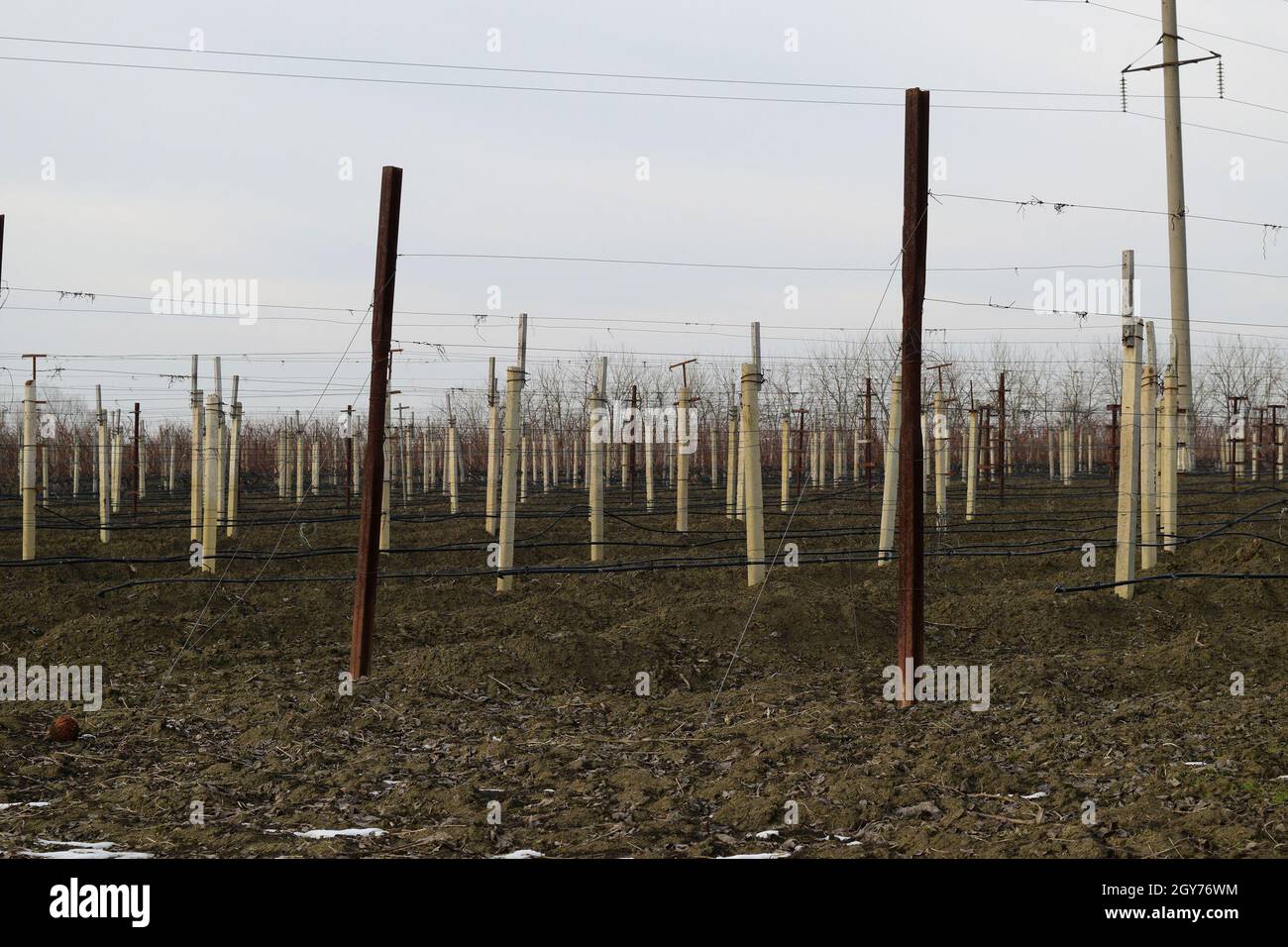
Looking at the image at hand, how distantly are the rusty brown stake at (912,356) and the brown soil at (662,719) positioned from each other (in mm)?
766

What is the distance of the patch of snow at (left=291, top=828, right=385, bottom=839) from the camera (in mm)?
5306

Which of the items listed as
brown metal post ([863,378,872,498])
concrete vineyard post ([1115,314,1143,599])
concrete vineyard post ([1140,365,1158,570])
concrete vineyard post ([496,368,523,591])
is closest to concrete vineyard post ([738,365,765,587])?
concrete vineyard post ([496,368,523,591])

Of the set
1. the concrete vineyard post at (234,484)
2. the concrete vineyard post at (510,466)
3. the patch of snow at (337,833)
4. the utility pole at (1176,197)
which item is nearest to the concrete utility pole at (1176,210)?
the utility pole at (1176,197)

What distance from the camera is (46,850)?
5035 millimetres

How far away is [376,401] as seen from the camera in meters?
8.54

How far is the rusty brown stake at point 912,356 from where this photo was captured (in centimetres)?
738

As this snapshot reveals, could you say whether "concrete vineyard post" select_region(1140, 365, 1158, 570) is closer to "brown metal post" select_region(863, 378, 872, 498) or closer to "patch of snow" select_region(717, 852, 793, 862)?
"brown metal post" select_region(863, 378, 872, 498)

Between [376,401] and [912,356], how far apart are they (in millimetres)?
3819

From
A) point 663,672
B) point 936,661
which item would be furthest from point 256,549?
point 936,661

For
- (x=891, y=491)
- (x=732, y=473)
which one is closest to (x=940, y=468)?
(x=891, y=491)

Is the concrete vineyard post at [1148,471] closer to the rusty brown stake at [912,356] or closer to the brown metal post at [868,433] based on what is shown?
the rusty brown stake at [912,356]

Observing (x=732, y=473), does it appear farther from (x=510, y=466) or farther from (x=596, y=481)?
(x=510, y=466)

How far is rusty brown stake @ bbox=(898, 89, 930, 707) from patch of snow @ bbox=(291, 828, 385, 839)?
369 cm
